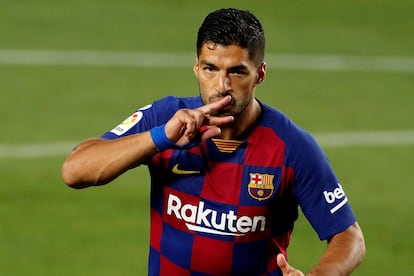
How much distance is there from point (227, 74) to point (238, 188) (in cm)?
69

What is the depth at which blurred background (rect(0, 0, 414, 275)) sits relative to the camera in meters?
11.0

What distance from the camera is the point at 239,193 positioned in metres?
6.47

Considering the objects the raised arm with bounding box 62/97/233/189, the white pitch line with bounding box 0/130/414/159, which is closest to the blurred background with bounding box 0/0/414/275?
the white pitch line with bounding box 0/130/414/159

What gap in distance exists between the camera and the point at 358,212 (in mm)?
11688

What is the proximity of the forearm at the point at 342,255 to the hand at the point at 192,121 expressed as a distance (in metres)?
0.88

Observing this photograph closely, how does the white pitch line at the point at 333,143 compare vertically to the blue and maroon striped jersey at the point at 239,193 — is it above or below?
below

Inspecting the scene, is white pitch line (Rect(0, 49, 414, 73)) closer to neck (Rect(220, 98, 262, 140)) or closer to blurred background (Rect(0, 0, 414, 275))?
blurred background (Rect(0, 0, 414, 275))

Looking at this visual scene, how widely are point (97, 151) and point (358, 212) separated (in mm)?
5880

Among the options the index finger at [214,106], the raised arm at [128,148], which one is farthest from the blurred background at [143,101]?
the index finger at [214,106]

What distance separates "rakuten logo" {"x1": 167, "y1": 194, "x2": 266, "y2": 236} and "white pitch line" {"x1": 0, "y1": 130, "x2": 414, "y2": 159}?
6355mm

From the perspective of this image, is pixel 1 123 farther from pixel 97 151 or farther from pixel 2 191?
pixel 97 151

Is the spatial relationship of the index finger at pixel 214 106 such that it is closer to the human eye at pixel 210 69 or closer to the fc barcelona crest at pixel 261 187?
the human eye at pixel 210 69

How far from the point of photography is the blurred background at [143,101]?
36.1 ft

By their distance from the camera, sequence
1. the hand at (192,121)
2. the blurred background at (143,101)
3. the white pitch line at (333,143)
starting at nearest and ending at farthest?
the hand at (192,121) → the blurred background at (143,101) → the white pitch line at (333,143)
